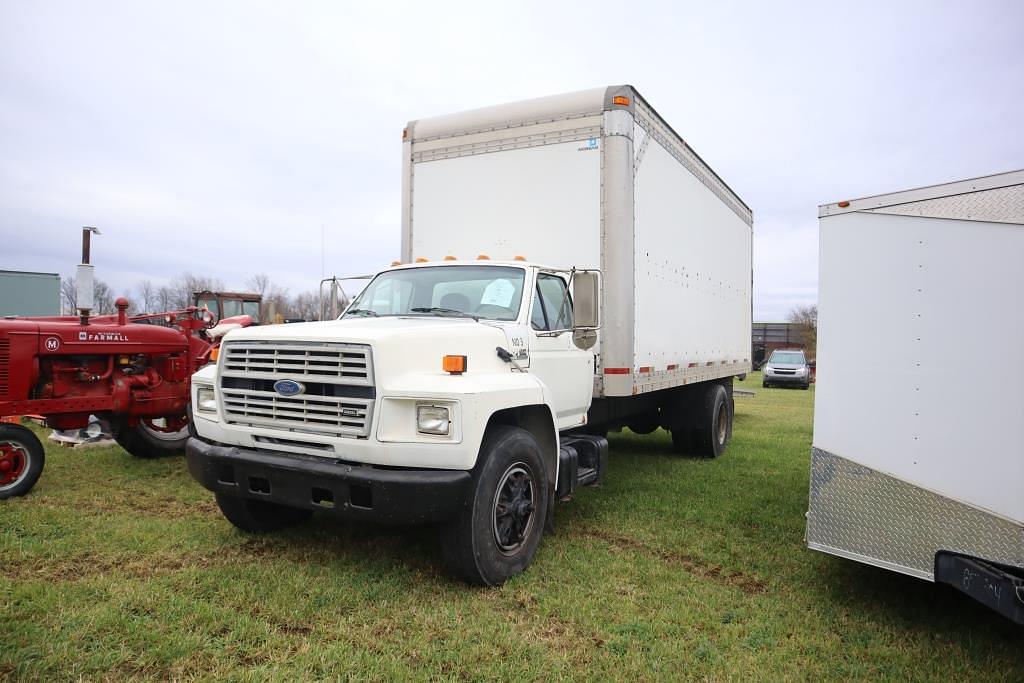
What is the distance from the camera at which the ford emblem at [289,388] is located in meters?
4.03

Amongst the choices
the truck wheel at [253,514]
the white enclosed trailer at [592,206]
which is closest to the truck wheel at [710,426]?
the white enclosed trailer at [592,206]

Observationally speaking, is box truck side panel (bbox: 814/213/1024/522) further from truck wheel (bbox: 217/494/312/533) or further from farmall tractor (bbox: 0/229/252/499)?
farmall tractor (bbox: 0/229/252/499)

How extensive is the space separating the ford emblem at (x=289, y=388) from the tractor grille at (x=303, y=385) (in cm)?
2

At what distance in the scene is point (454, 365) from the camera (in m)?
3.99

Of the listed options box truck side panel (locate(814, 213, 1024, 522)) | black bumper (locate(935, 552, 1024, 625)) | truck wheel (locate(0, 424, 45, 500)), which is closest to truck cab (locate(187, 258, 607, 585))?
box truck side panel (locate(814, 213, 1024, 522))

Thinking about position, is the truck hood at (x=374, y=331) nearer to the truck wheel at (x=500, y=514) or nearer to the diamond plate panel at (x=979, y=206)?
the truck wheel at (x=500, y=514)

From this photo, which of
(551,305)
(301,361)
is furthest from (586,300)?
(301,361)

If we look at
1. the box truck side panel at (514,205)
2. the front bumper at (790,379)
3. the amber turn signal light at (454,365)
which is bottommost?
the front bumper at (790,379)

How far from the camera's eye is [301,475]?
3904 mm

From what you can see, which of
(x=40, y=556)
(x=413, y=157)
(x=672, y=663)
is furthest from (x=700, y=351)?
(x=40, y=556)

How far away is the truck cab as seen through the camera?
3.78 meters

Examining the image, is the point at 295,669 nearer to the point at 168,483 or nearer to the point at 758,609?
the point at 758,609

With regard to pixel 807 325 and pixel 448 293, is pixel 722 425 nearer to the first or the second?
pixel 448 293

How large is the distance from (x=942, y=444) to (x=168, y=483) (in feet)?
22.2
